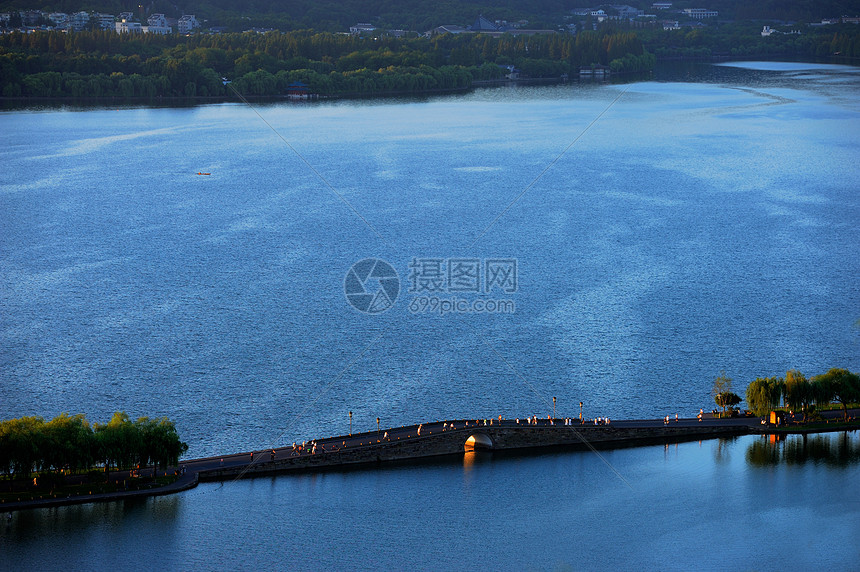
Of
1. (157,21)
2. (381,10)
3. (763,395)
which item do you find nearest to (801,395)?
(763,395)

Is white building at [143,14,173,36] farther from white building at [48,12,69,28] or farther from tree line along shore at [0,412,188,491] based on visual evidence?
tree line along shore at [0,412,188,491]

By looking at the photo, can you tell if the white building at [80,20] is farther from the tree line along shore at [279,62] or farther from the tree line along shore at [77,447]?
the tree line along shore at [77,447]

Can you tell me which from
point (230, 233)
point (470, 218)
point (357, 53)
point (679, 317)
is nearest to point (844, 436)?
point (679, 317)

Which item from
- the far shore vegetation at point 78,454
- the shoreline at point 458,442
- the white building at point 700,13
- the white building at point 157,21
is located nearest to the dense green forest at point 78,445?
the far shore vegetation at point 78,454

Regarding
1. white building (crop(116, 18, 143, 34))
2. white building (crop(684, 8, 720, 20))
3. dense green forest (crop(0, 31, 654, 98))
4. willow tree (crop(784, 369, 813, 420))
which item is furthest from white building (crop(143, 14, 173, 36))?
willow tree (crop(784, 369, 813, 420))

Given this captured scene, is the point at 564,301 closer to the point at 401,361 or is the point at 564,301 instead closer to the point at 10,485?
the point at 401,361

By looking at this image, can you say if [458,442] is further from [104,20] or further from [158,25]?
[104,20]
